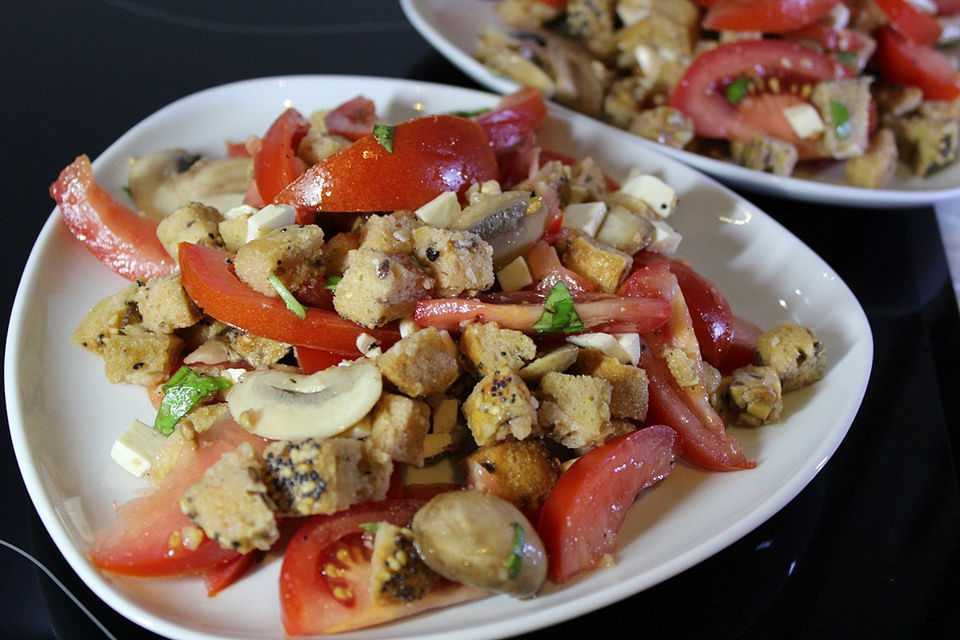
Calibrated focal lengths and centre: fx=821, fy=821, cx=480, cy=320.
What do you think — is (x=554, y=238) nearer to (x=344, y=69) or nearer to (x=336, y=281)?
(x=336, y=281)

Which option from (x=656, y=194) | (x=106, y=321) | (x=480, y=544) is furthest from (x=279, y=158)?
(x=480, y=544)

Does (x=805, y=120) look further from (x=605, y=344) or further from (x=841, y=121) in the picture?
(x=605, y=344)

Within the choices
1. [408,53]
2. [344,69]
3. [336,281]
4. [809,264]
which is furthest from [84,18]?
[809,264]

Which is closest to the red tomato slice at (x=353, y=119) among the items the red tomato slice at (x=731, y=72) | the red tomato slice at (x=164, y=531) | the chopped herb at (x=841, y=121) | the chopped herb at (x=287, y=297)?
the chopped herb at (x=287, y=297)

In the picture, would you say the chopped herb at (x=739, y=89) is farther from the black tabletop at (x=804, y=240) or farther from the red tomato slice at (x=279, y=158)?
the red tomato slice at (x=279, y=158)

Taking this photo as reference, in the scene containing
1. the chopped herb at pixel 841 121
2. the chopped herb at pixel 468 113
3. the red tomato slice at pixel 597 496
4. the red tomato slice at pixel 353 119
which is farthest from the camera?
the chopped herb at pixel 841 121

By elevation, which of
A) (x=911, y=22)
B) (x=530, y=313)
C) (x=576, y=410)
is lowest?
(x=911, y=22)
